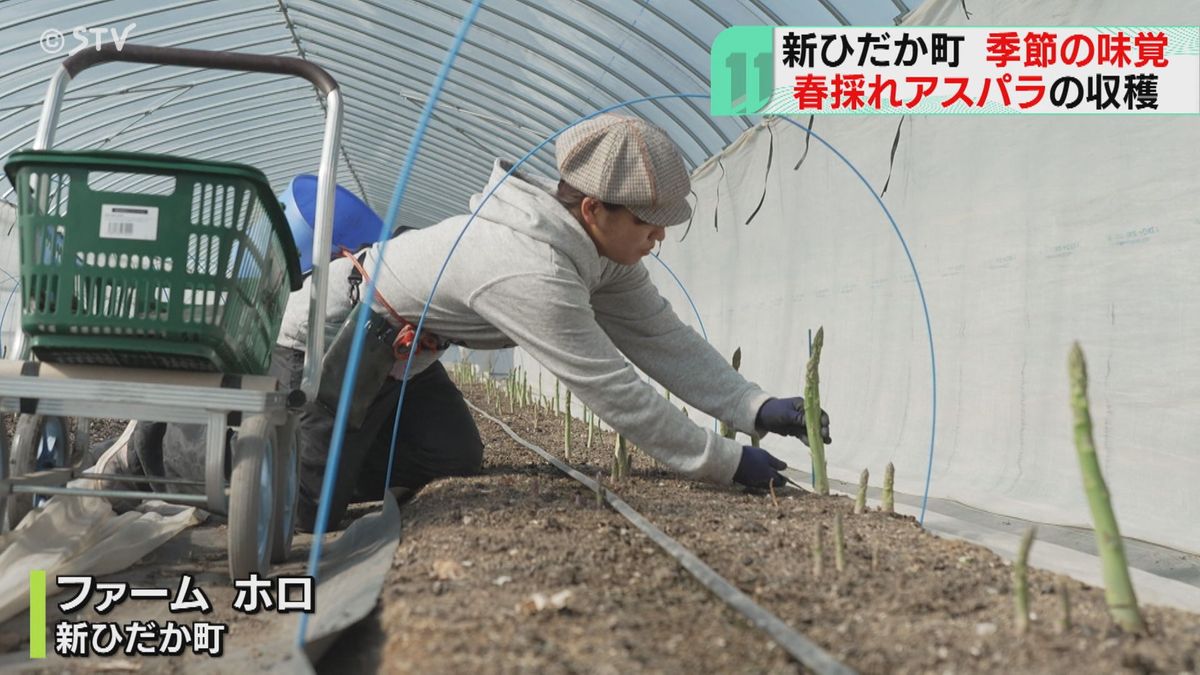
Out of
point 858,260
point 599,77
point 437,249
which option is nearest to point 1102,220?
point 858,260

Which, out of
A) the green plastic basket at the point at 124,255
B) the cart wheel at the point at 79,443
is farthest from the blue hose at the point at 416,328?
the cart wheel at the point at 79,443

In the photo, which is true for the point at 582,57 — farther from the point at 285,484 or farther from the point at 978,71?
the point at 285,484

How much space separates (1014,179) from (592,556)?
95.9 inches

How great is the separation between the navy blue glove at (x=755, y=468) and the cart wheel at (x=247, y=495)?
3.50 feet

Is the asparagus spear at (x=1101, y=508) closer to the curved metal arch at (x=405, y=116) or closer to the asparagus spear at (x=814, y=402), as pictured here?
the asparagus spear at (x=814, y=402)

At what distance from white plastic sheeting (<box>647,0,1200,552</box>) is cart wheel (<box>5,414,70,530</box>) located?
2038mm

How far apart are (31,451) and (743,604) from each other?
1.72 meters

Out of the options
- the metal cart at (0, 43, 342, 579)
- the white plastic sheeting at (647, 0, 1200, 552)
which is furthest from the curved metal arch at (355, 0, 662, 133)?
the metal cart at (0, 43, 342, 579)

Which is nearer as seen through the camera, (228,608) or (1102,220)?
(228,608)

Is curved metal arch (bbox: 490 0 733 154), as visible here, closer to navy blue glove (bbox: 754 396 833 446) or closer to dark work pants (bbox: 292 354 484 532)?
dark work pants (bbox: 292 354 484 532)

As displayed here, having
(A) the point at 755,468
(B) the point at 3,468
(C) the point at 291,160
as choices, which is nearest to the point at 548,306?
(A) the point at 755,468

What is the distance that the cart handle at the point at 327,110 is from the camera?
2.01m

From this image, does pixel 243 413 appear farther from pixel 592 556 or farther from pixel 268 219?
pixel 592 556

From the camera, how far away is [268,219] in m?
1.92
